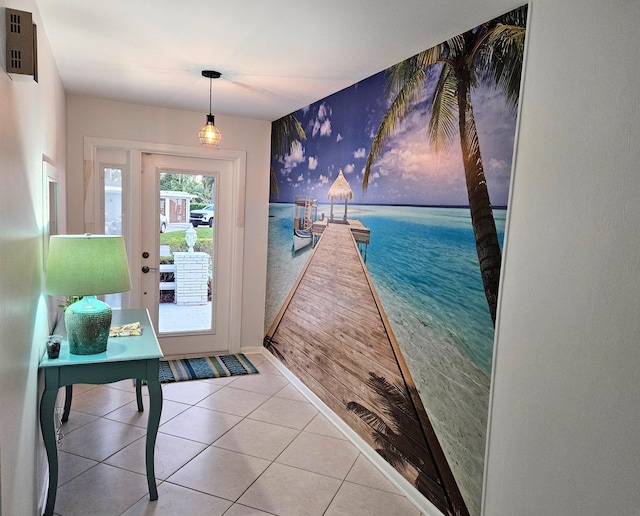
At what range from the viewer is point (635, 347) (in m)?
1.35

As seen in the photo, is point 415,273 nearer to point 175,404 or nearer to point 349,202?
point 349,202

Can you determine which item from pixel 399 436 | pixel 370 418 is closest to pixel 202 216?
pixel 370 418

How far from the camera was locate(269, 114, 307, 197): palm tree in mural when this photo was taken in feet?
13.2

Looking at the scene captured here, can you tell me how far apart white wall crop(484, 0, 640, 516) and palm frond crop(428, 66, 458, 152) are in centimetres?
51

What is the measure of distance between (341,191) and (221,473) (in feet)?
6.46

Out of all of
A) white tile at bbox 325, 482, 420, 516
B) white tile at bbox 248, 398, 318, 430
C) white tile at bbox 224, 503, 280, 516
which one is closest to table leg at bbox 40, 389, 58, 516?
white tile at bbox 224, 503, 280, 516

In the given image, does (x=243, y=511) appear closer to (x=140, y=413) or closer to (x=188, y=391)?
(x=140, y=413)

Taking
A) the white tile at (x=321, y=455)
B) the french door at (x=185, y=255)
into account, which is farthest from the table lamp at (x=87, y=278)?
the french door at (x=185, y=255)

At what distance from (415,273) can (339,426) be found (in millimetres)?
1381

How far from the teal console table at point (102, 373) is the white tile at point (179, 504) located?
0.05m

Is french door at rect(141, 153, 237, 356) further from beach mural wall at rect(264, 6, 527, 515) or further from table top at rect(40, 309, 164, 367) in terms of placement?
table top at rect(40, 309, 164, 367)

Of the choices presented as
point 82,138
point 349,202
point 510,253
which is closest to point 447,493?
point 510,253

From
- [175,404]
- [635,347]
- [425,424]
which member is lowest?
[175,404]

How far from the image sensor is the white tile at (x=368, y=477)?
2.62 metres
